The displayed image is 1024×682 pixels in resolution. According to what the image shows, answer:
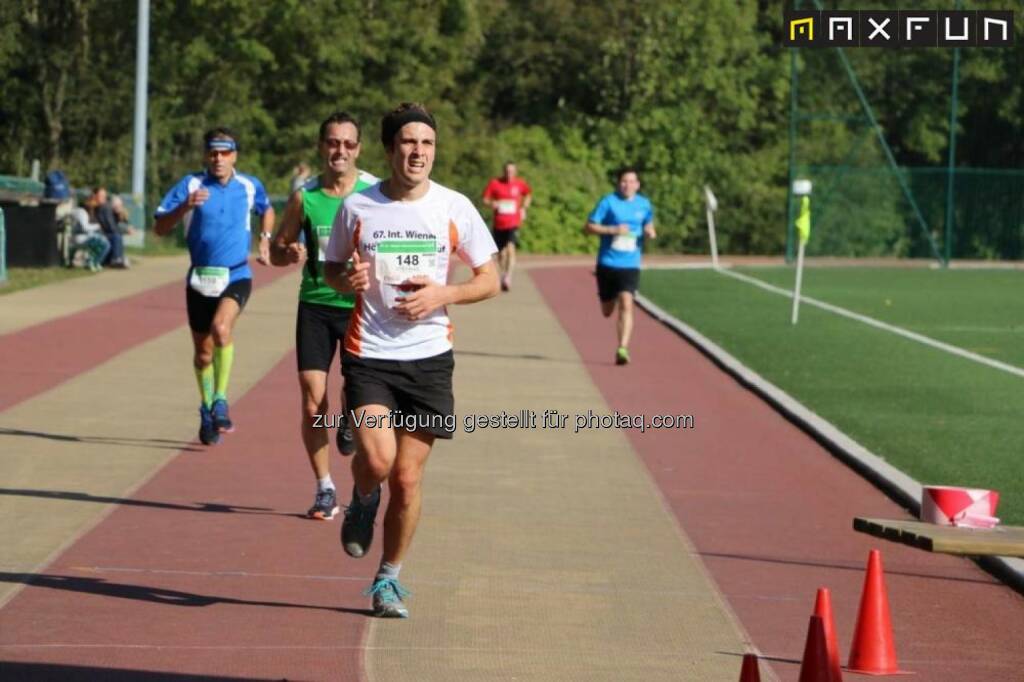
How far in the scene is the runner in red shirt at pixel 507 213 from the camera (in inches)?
1217

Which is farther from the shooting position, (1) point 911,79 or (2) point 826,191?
(1) point 911,79

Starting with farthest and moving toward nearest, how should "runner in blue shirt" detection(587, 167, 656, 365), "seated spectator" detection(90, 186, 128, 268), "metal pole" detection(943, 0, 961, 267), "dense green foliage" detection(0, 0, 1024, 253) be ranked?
1. "dense green foliage" detection(0, 0, 1024, 253)
2. "metal pole" detection(943, 0, 961, 267)
3. "seated spectator" detection(90, 186, 128, 268)
4. "runner in blue shirt" detection(587, 167, 656, 365)

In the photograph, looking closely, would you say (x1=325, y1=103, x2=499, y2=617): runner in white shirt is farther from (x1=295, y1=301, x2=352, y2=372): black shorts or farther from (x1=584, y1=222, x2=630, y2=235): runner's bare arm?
(x1=584, y1=222, x2=630, y2=235): runner's bare arm

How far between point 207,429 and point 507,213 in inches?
746

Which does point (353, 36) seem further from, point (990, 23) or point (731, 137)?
point (990, 23)

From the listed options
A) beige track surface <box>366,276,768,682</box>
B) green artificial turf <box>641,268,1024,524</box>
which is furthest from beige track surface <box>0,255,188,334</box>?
beige track surface <box>366,276,768,682</box>

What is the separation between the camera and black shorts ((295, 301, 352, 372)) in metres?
10.0

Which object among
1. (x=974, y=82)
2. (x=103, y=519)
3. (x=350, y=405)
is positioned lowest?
(x=103, y=519)

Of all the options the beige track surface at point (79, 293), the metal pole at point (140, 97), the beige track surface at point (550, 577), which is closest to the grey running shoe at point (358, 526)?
the beige track surface at point (550, 577)

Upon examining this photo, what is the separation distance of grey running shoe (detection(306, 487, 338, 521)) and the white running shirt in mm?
2382

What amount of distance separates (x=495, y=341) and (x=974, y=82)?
3371 cm

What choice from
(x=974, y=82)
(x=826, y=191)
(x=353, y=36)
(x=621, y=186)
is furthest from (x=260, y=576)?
(x=974, y=82)

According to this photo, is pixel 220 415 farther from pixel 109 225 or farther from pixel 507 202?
pixel 109 225

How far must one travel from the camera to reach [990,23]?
4484 centimetres
